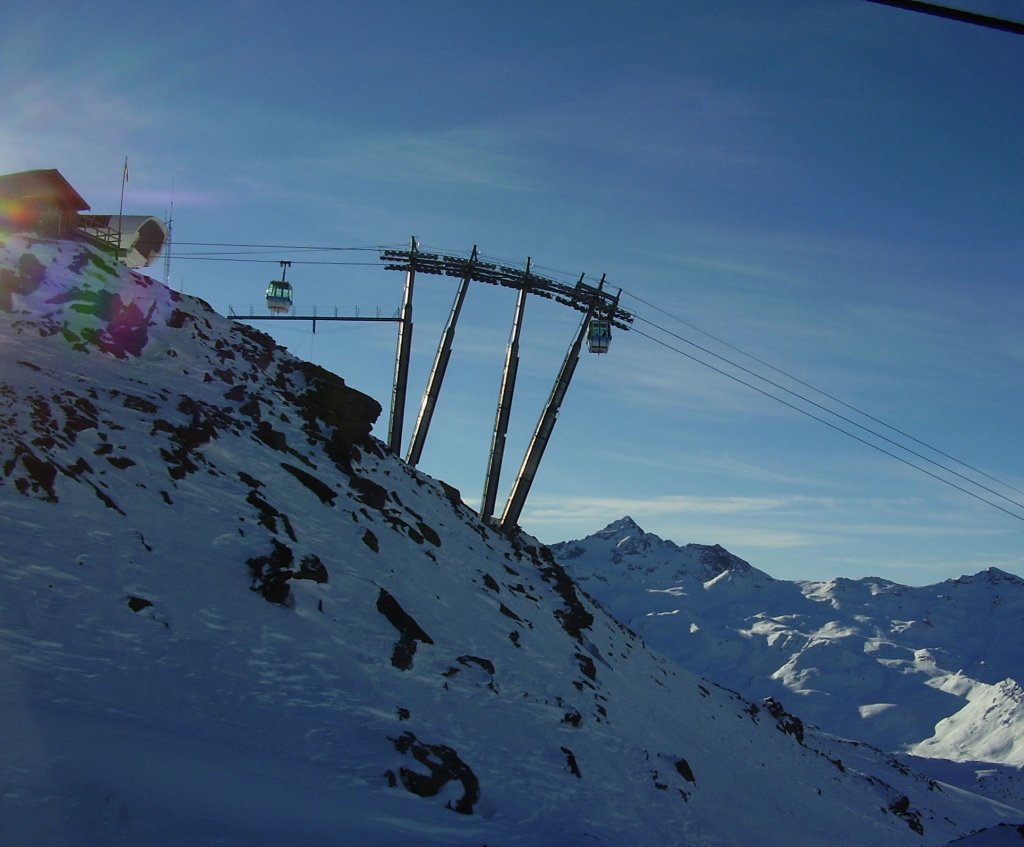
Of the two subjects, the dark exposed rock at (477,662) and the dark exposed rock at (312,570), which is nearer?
the dark exposed rock at (312,570)

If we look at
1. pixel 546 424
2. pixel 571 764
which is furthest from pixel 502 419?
pixel 571 764

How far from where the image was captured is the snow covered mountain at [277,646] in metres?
12.3

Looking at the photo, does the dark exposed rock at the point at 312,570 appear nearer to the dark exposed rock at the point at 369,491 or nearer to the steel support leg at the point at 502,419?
the dark exposed rock at the point at 369,491

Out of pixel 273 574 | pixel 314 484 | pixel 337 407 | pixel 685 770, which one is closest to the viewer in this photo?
pixel 273 574

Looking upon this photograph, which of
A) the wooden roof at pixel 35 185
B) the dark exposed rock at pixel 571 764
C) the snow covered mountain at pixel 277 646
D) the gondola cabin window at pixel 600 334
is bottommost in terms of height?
the dark exposed rock at pixel 571 764

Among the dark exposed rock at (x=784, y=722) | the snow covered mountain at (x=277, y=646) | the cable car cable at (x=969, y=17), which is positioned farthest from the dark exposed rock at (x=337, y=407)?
the cable car cable at (x=969, y=17)

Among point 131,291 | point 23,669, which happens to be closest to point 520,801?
point 23,669

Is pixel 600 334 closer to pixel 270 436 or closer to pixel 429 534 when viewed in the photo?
pixel 429 534

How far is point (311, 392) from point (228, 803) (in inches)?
1000

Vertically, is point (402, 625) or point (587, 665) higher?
point (402, 625)

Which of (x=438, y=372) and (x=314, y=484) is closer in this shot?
(x=314, y=484)

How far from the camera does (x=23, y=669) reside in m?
13.3

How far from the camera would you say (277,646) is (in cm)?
1825

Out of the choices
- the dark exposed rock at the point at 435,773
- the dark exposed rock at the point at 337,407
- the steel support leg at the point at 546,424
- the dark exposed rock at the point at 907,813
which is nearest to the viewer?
the dark exposed rock at the point at 435,773
